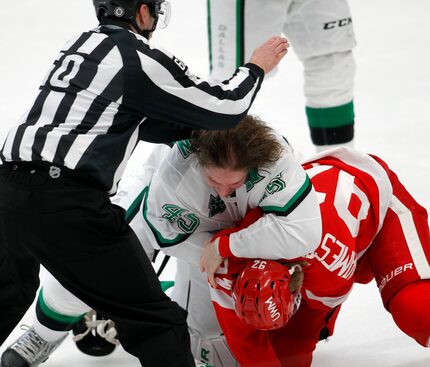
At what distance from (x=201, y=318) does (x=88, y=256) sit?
50 centimetres

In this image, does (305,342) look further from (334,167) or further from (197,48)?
(197,48)

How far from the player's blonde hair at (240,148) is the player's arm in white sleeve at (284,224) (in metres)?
0.04

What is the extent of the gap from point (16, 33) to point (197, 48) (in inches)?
30.6

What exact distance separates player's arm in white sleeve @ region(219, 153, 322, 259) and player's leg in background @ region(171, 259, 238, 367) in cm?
31

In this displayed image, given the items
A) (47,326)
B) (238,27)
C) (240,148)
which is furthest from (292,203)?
(238,27)

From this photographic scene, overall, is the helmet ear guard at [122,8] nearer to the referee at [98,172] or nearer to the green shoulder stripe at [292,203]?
the referee at [98,172]

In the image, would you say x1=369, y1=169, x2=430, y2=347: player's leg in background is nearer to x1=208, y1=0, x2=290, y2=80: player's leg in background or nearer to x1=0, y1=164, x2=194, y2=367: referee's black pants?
x1=0, y1=164, x2=194, y2=367: referee's black pants

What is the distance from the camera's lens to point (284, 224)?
1.87 metres

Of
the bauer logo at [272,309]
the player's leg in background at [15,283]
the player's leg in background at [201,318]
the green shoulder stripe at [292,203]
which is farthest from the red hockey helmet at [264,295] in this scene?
the player's leg in background at [15,283]

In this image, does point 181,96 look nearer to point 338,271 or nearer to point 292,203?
point 292,203

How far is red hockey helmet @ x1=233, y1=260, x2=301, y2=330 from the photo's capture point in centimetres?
186

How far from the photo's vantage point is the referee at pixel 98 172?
175 cm

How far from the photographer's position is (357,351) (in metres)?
2.23

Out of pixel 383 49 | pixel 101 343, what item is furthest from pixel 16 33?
pixel 101 343
